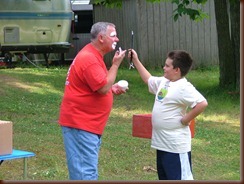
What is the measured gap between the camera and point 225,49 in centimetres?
1430

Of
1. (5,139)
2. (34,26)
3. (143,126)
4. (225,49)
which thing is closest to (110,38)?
(143,126)

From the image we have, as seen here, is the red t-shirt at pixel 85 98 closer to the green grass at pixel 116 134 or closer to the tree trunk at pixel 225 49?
the green grass at pixel 116 134

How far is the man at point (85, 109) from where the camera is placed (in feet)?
18.0

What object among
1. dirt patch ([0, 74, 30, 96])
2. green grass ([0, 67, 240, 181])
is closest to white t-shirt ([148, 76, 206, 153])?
green grass ([0, 67, 240, 181])

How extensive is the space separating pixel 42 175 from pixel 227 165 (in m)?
2.37

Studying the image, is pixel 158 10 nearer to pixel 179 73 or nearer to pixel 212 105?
pixel 212 105

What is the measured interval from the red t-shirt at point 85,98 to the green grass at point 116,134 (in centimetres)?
233

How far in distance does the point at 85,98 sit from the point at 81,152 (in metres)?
0.43

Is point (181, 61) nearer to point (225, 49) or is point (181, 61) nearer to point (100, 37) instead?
point (100, 37)

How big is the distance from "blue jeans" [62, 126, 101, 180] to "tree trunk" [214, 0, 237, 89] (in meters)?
8.93

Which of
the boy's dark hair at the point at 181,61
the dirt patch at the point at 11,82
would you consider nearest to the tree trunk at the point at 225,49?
the dirt patch at the point at 11,82

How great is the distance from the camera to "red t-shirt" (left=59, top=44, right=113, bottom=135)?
216 inches

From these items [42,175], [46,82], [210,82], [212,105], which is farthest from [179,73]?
[210,82]

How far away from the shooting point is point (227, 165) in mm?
8688
